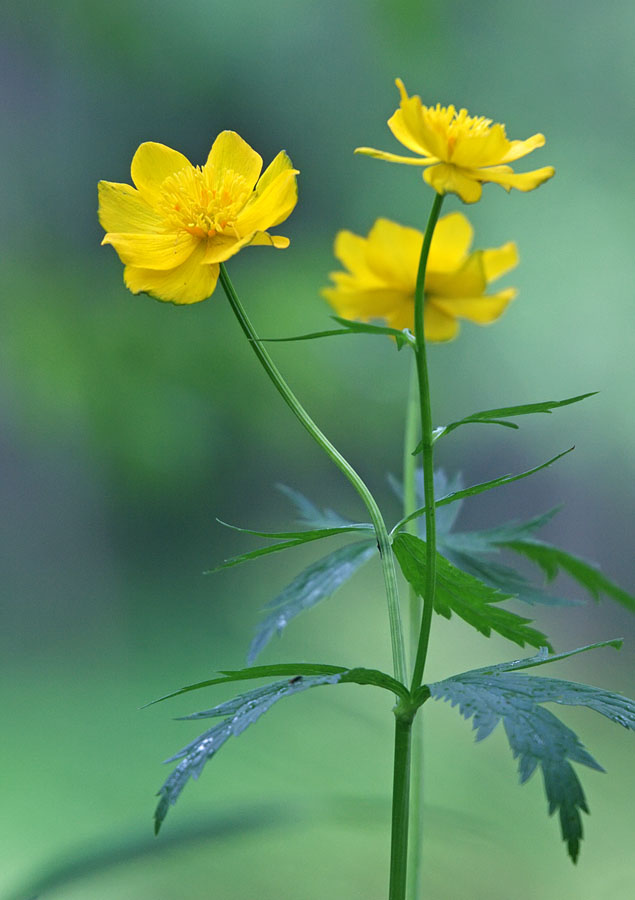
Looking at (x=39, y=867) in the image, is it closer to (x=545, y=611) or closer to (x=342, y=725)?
(x=342, y=725)

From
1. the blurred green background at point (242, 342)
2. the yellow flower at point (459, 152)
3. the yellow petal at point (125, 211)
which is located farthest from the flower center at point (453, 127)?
the blurred green background at point (242, 342)

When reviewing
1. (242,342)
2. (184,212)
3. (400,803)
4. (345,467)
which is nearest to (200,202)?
(184,212)

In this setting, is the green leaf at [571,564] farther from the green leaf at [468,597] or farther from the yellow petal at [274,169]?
the yellow petal at [274,169]

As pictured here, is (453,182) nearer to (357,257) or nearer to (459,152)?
(459,152)

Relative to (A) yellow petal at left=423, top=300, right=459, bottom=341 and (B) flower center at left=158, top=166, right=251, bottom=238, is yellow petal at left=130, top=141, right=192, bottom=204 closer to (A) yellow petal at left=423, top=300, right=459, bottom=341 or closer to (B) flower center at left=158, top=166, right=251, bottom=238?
(B) flower center at left=158, top=166, right=251, bottom=238

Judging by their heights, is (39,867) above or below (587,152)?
below

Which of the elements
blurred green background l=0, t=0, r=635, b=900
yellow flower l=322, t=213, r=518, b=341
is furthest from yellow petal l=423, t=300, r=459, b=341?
blurred green background l=0, t=0, r=635, b=900

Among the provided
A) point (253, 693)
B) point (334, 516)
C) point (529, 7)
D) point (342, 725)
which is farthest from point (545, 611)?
point (253, 693)
